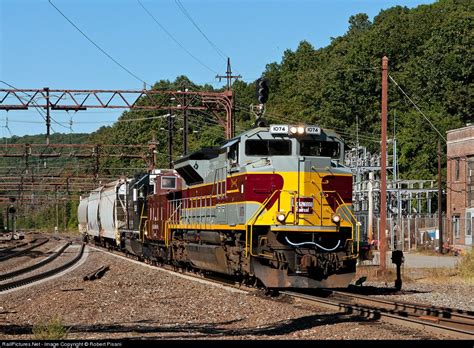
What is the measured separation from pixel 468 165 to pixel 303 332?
143 feet

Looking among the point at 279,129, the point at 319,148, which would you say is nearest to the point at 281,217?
the point at 319,148

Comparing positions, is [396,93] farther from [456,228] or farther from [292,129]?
[292,129]

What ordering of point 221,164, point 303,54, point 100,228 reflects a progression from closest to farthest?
point 221,164
point 100,228
point 303,54

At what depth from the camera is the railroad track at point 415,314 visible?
12.2 m

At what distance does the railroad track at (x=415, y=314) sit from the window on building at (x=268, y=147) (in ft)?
10.8

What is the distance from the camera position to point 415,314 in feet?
47.6

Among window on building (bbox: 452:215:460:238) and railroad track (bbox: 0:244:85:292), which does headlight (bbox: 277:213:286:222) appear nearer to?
railroad track (bbox: 0:244:85:292)

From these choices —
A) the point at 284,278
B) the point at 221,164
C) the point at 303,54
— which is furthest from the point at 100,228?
the point at 303,54

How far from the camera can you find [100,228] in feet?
169

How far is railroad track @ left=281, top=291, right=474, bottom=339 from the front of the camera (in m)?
12.2

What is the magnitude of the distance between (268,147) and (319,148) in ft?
3.88

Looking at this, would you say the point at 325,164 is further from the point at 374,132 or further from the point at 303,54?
the point at 303,54

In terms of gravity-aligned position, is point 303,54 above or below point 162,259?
above

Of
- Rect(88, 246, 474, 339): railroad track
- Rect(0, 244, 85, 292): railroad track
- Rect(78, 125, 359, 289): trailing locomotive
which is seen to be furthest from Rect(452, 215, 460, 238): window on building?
Rect(88, 246, 474, 339): railroad track
